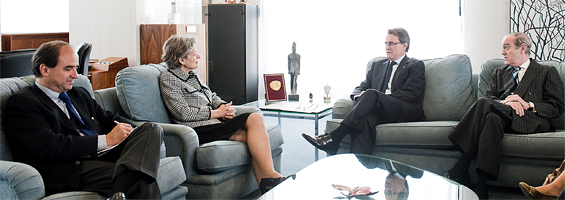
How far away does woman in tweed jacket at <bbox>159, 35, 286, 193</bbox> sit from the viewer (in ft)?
9.04

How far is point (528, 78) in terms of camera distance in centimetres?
321

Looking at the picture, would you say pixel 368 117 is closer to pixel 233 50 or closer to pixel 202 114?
pixel 202 114

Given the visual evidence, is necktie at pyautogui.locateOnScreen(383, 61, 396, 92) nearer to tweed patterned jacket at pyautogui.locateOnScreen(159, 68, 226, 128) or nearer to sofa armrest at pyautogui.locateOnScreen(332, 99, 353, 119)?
sofa armrest at pyautogui.locateOnScreen(332, 99, 353, 119)

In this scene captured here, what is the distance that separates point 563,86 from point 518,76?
0.30 m

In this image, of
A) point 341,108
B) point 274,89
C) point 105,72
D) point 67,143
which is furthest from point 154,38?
point 67,143

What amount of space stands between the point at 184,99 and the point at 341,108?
130 centimetres

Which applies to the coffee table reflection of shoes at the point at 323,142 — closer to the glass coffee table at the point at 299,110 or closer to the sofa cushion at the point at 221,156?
the glass coffee table at the point at 299,110

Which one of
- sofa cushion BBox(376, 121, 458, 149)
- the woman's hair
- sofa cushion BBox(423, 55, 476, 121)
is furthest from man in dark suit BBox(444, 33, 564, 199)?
the woman's hair

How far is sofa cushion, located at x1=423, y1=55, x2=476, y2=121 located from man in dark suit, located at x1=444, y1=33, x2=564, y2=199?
0.25 metres

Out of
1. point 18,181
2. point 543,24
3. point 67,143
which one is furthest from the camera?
point 543,24

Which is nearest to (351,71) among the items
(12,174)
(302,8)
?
(302,8)

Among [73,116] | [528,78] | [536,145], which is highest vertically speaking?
[528,78]

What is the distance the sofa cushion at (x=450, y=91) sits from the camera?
11.6 ft

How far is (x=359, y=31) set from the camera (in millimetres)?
6129
